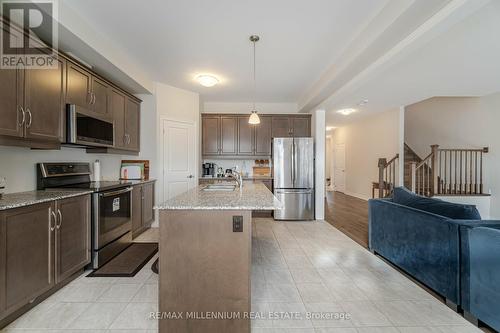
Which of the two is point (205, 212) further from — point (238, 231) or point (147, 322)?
point (147, 322)

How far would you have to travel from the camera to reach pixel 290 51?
301 cm

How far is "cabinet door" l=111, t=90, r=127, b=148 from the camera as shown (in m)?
3.42

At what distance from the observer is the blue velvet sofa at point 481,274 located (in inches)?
62.6

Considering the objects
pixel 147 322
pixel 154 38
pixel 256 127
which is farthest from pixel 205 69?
pixel 147 322

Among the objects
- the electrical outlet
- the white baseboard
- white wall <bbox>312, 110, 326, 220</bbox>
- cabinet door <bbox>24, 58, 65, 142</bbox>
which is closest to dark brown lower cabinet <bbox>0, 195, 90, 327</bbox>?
cabinet door <bbox>24, 58, 65, 142</bbox>

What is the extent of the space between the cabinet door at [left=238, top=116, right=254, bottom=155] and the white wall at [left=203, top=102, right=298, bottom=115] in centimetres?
47

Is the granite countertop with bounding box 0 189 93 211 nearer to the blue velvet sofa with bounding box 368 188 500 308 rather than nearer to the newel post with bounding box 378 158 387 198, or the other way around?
the blue velvet sofa with bounding box 368 188 500 308

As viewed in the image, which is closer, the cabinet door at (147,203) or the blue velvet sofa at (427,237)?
the blue velvet sofa at (427,237)

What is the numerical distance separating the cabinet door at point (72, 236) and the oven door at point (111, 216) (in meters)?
0.10

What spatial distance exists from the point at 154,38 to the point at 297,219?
3959 mm

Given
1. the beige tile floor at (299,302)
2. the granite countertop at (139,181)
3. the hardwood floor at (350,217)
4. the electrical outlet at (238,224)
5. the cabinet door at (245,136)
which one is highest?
the cabinet door at (245,136)

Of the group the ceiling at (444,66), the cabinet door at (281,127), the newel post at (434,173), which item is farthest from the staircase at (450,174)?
the cabinet door at (281,127)

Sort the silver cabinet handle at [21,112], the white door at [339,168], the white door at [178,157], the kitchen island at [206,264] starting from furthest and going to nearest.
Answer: the white door at [339,168] < the white door at [178,157] < the silver cabinet handle at [21,112] < the kitchen island at [206,264]

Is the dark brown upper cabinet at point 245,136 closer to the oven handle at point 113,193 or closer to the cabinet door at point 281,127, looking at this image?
the cabinet door at point 281,127
